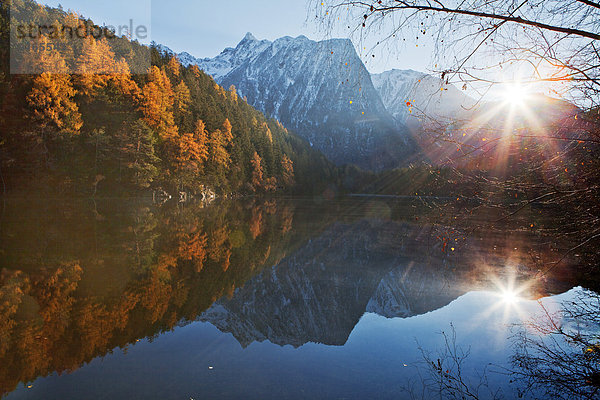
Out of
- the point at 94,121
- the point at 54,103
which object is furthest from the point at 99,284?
the point at 94,121

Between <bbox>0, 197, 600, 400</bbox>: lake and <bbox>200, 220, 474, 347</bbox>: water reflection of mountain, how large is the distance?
4cm

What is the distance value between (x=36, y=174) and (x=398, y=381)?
33340 millimetres

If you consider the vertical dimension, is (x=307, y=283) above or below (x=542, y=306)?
above

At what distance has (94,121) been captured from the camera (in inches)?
1161

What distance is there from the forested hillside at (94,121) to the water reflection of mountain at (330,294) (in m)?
25.7

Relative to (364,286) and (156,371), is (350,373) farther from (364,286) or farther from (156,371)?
(364,286)

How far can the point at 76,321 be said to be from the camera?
488 centimetres

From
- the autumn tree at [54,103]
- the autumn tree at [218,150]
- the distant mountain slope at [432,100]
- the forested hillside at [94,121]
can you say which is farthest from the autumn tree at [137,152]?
the distant mountain slope at [432,100]

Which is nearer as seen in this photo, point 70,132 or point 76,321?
point 76,321

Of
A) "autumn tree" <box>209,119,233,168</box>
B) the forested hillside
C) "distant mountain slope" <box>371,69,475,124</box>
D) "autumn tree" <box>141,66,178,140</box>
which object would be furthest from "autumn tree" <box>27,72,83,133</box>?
"distant mountain slope" <box>371,69,475,124</box>

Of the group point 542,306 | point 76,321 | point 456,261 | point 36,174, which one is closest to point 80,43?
point 36,174

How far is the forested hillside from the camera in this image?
25.9m

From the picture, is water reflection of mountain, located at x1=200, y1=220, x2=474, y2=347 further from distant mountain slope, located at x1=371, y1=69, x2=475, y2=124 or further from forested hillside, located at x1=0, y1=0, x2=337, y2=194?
forested hillside, located at x1=0, y1=0, x2=337, y2=194

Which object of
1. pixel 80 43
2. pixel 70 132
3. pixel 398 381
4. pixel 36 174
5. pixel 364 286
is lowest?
pixel 398 381
